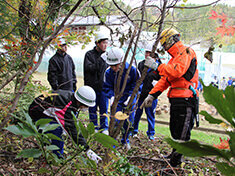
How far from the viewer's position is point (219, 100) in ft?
2.03

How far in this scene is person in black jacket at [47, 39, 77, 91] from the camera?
4.38m

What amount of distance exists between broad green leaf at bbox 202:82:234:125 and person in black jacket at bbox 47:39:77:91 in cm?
395

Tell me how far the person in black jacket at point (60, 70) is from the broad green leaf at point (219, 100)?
395 centimetres

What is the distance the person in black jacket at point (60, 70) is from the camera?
14.4 ft

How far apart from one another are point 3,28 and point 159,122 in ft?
18.6

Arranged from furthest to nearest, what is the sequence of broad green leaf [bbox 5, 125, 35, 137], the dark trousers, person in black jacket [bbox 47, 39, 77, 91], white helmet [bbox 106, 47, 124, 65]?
person in black jacket [bbox 47, 39, 77, 91] < white helmet [bbox 106, 47, 124, 65] < the dark trousers < broad green leaf [bbox 5, 125, 35, 137]

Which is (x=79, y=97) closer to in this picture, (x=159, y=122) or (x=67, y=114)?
(x=67, y=114)

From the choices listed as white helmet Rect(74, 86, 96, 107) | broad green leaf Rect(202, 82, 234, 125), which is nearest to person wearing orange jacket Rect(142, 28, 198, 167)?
white helmet Rect(74, 86, 96, 107)

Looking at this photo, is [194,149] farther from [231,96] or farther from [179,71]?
[179,71]

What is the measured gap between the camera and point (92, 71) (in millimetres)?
4582

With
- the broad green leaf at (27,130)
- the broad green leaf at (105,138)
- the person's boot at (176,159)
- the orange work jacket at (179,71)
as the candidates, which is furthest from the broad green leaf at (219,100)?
the person's boot at (176,159)

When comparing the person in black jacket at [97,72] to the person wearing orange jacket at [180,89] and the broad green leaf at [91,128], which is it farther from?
the broad green leaf at [91,128]

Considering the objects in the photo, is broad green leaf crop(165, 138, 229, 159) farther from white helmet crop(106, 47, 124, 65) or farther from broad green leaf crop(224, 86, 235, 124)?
white helmet crop(106, 47, 124, 65)

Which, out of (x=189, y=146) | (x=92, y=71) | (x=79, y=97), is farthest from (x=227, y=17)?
(x=92, y=71)
